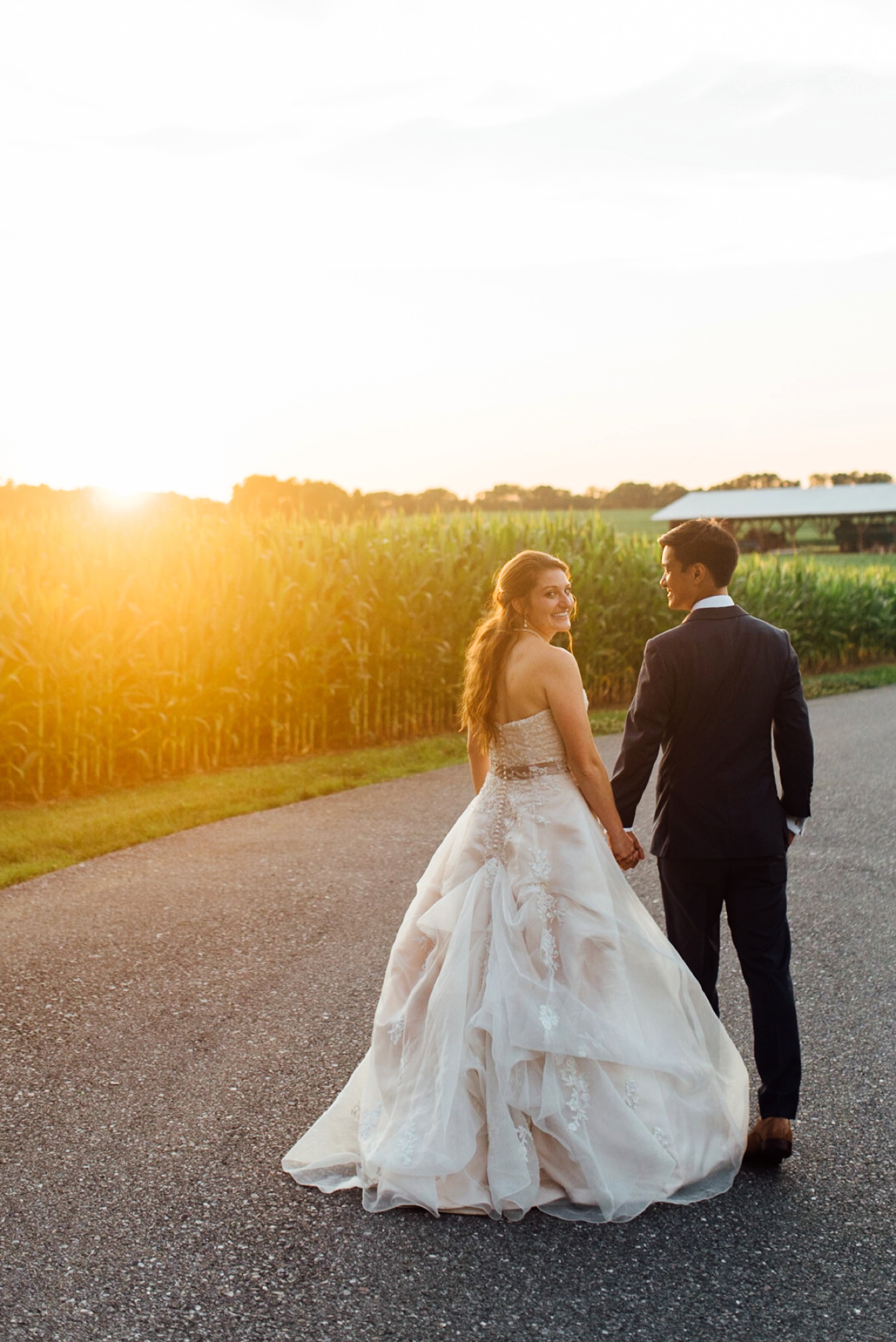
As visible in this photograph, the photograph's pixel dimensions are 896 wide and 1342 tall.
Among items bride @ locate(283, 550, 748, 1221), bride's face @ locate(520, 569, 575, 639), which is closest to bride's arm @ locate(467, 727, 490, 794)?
bride @ locate(283, 550, 748, 1221)

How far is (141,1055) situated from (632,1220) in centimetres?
203

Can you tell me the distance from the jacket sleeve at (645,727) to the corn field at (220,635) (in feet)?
23.4

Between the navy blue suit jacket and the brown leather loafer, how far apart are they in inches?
31.7

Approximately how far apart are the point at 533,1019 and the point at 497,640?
45.6 inches

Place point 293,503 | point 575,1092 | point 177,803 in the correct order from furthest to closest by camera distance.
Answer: point 293,503 < point 177,803 < point 575,1092

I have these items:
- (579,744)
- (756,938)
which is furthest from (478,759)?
(756,938)

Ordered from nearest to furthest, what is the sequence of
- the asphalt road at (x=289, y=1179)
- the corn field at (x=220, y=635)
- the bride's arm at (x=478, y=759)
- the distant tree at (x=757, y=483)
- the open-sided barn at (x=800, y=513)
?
the asphalt road at (x=289, y=1179)
the bride's arm at (x=478, y=759)
the corn field at (x=220, y=635)
the open-sided barn at (x=800, y=513)
the distant tree at (x=757, y=483)

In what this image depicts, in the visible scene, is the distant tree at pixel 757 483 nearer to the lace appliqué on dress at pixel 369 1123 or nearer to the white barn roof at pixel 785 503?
the white barn roof at pixel 785 503

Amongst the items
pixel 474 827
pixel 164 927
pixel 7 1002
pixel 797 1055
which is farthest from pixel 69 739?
pixel 797 1055

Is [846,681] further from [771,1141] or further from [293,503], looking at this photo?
[771,1141]

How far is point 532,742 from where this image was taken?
3668 millimetres

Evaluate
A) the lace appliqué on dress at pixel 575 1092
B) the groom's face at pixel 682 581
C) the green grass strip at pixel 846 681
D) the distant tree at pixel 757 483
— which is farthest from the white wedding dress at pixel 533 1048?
the distant tree at pixel 757 483

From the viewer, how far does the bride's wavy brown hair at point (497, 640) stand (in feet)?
A: 12.1

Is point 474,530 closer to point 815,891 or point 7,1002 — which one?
point 815,891
